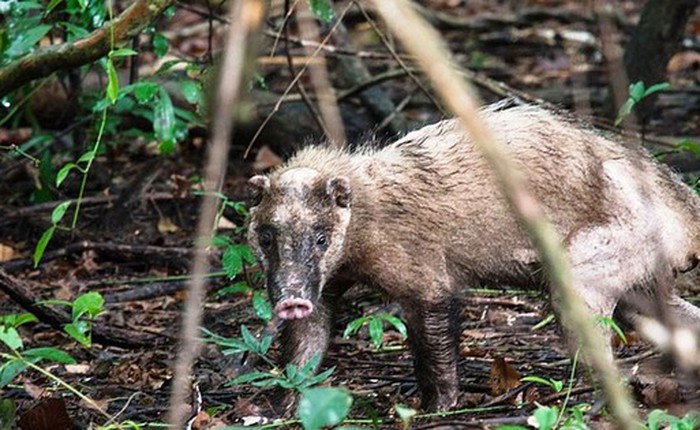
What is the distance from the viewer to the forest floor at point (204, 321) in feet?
20.0

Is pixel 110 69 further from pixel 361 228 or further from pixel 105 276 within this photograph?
pixel 105 276

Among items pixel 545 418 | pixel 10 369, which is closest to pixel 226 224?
pixel 10 369

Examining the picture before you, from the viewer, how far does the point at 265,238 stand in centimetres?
642

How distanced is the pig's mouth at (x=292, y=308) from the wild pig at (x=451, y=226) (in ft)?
0.65

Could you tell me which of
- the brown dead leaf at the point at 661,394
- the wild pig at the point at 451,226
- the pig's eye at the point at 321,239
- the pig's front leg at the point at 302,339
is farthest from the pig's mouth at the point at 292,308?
the brown dead leaf at the point at 661,394

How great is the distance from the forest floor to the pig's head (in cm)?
59

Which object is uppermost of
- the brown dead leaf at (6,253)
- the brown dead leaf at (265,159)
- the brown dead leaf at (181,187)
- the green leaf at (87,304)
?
the brown dead leaf at (265,159)

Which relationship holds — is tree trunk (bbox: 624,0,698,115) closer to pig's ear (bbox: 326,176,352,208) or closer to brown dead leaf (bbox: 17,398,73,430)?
pig's ear (bbox: 326,176,352,208)

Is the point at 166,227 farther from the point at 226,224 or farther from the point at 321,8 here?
the point at 321,8

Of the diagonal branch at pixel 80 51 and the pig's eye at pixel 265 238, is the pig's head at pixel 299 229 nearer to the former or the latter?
the pig's eye at pixel 265 238

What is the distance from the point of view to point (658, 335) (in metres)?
6.14

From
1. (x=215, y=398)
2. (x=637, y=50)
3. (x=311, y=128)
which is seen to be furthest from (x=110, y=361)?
(x=637, y=50)

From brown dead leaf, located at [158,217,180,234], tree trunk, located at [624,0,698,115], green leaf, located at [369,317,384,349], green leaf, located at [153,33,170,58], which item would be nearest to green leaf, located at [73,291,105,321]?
green leaf, located at [369,317,384,349]

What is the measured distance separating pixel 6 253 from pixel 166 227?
1.20m
